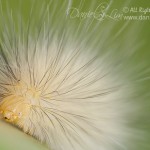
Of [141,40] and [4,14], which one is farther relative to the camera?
[4,14]

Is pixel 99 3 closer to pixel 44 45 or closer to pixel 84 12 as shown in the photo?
pixel 84 12

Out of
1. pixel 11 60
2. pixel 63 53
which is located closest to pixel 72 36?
pixel 63 53

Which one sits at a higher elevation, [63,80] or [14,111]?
[63,80]

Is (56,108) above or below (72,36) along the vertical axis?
below

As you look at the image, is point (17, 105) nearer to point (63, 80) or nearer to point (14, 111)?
point (14, 111)

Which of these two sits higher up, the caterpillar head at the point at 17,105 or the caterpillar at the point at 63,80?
the caterpillar at the point at 63,80

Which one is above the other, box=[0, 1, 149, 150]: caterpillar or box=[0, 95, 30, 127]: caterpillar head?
box=[0, 1, 149, 150]: caterpillar

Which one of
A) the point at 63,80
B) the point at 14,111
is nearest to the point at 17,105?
the point at 14,111

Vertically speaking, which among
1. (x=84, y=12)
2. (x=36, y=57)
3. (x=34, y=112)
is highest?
(x=84, y=12)
